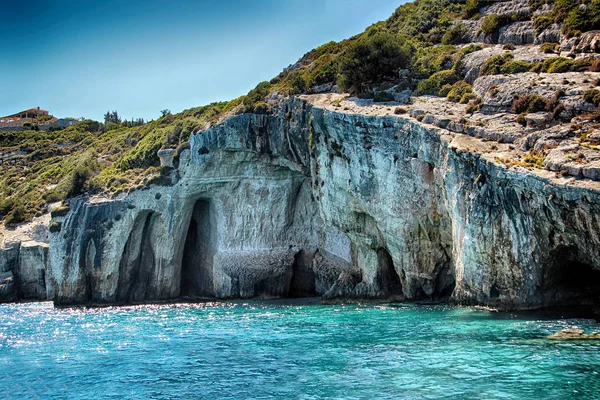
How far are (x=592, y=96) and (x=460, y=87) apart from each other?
1191 cm

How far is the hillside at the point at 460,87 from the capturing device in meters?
31.2

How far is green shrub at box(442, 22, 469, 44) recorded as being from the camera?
182 ft

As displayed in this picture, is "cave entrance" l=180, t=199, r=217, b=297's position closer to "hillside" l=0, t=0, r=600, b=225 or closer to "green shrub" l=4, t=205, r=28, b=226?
"hillside" l=0, t=0, r=600, b=225

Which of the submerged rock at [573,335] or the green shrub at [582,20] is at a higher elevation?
the green shrub at [582,20]

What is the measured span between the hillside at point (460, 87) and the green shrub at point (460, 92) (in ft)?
0.25

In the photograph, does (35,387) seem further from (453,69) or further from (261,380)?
(453,69)

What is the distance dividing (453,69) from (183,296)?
28.5 meters

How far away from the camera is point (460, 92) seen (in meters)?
41.3

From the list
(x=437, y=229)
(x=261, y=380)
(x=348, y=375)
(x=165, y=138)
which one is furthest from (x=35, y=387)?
(x=165, y=138)

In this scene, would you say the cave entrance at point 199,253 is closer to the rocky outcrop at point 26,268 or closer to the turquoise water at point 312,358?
the rocky outcrop at point 26,268

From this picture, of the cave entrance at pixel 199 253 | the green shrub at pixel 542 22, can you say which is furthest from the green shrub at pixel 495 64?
the cave entrance at pixel 199 253

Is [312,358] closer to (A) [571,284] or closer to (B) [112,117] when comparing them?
(A) [571,284]

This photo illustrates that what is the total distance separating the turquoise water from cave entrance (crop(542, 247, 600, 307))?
8.52 ft

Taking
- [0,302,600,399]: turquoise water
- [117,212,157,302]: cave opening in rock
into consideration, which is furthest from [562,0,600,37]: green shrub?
[117,212,157,302]: cave opening in rock
